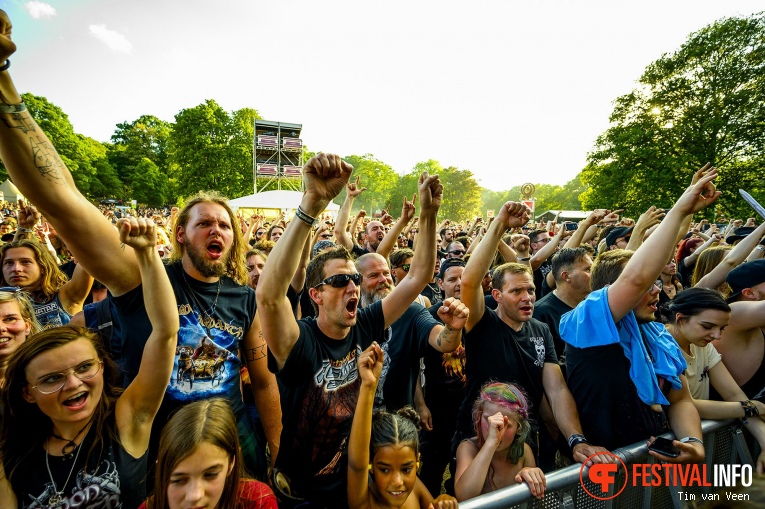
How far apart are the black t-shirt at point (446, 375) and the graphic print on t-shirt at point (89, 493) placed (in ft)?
6.69

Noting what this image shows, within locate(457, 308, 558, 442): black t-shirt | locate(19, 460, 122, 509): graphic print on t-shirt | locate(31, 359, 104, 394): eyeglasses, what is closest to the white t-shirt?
locate(457, 308, 558, 442): black t-shirt

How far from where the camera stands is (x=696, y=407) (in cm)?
250

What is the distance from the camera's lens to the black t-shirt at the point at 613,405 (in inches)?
87.0

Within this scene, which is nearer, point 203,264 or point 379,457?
point 379,457

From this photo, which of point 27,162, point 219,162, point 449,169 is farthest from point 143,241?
point 449,169

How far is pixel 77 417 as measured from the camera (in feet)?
5.05

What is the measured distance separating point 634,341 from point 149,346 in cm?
253

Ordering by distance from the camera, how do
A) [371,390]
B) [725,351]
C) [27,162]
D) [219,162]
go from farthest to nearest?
[219,162], [725,351], [371,390], [27,162]

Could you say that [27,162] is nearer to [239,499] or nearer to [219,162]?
[239,499]

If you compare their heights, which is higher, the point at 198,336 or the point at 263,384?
the point at 198,336

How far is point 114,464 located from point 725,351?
3.91 metres

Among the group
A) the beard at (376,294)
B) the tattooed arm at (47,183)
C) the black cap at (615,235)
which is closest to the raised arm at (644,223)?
the black cap at (615,235)

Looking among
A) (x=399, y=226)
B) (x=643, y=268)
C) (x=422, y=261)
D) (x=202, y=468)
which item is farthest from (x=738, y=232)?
(x=202, y=468)

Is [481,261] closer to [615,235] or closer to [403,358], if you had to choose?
[403,358]
